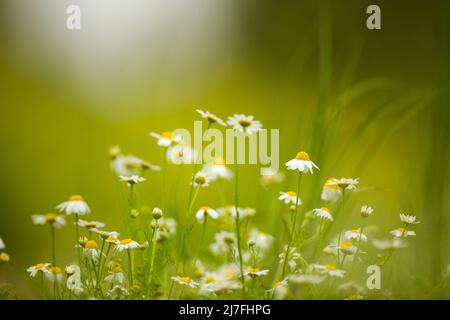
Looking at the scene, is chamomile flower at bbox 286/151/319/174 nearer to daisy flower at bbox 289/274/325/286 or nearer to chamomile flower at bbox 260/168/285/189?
daisy flower at bbox 289/274/325/286

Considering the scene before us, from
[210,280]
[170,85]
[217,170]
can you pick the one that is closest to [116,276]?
[210,280]

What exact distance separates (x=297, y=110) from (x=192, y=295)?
41.6 inches

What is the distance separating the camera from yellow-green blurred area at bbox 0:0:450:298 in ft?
5.34

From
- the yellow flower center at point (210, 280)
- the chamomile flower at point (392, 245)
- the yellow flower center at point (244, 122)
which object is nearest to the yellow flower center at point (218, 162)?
the yellow flower center at point (244, 122)

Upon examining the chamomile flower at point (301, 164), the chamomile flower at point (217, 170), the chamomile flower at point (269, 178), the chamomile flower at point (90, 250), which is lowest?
the chamomile flower at point (90, 250)

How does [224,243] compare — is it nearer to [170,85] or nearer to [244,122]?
[244,122]

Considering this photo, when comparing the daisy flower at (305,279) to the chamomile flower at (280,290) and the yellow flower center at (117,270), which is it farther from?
the yellow flower center at (117,270)

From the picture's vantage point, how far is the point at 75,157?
1813 mm

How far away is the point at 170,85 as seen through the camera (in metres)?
1.98

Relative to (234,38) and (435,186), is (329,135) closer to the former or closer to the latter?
(435,186)

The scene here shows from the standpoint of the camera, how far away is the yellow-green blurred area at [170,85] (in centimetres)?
163

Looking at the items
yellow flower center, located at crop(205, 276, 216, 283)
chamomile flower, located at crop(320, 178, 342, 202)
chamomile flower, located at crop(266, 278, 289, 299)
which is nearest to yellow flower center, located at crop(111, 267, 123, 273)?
yellow flower center, located at crop(205, 276, 216, 283)

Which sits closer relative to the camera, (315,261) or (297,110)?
(315,261)
